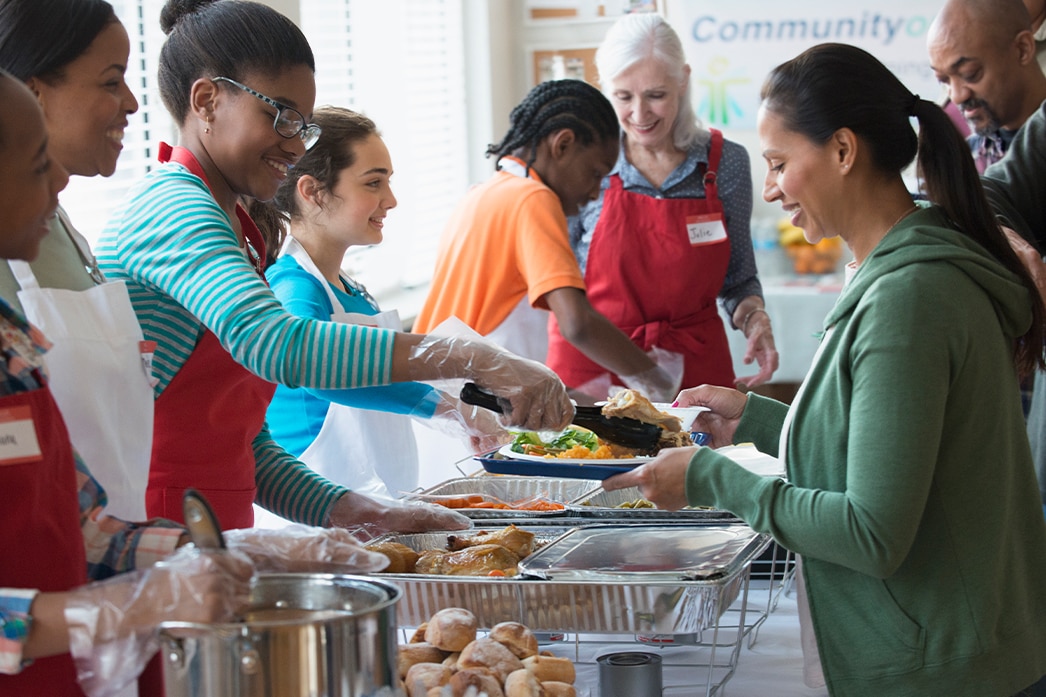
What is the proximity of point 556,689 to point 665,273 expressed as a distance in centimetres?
234

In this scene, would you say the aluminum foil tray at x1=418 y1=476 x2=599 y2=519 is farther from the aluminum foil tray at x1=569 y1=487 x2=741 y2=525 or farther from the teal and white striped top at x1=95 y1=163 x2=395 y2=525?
the teal and white striped top at x1=95 y1=163 x2=395 y2=525

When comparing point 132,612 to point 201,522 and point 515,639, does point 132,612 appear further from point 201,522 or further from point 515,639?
point 515,639

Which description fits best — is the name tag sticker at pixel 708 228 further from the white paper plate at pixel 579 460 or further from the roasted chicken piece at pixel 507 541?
the roasted chicken piece at pixel 507 541

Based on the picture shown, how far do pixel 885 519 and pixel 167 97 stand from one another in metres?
1.17

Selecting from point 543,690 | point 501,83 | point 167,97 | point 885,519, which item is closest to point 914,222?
point 885,519

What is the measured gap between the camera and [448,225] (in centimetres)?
319

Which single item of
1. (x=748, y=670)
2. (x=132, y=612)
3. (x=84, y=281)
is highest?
(x=84, y=281)

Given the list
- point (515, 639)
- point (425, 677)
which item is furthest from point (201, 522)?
point (515, 639)

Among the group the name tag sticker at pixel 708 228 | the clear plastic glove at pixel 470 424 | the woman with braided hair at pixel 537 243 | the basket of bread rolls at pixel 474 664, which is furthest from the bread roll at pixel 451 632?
the name tag sticker at pixel 708 228

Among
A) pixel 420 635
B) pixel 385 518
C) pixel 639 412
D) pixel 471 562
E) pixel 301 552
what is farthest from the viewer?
pixel 639 412

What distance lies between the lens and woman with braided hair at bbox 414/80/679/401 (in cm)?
299

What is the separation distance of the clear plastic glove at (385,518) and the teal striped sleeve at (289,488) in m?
0.02

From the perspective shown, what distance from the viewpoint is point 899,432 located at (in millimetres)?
1359

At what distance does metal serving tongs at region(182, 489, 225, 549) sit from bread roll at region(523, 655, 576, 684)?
1.47 ft
